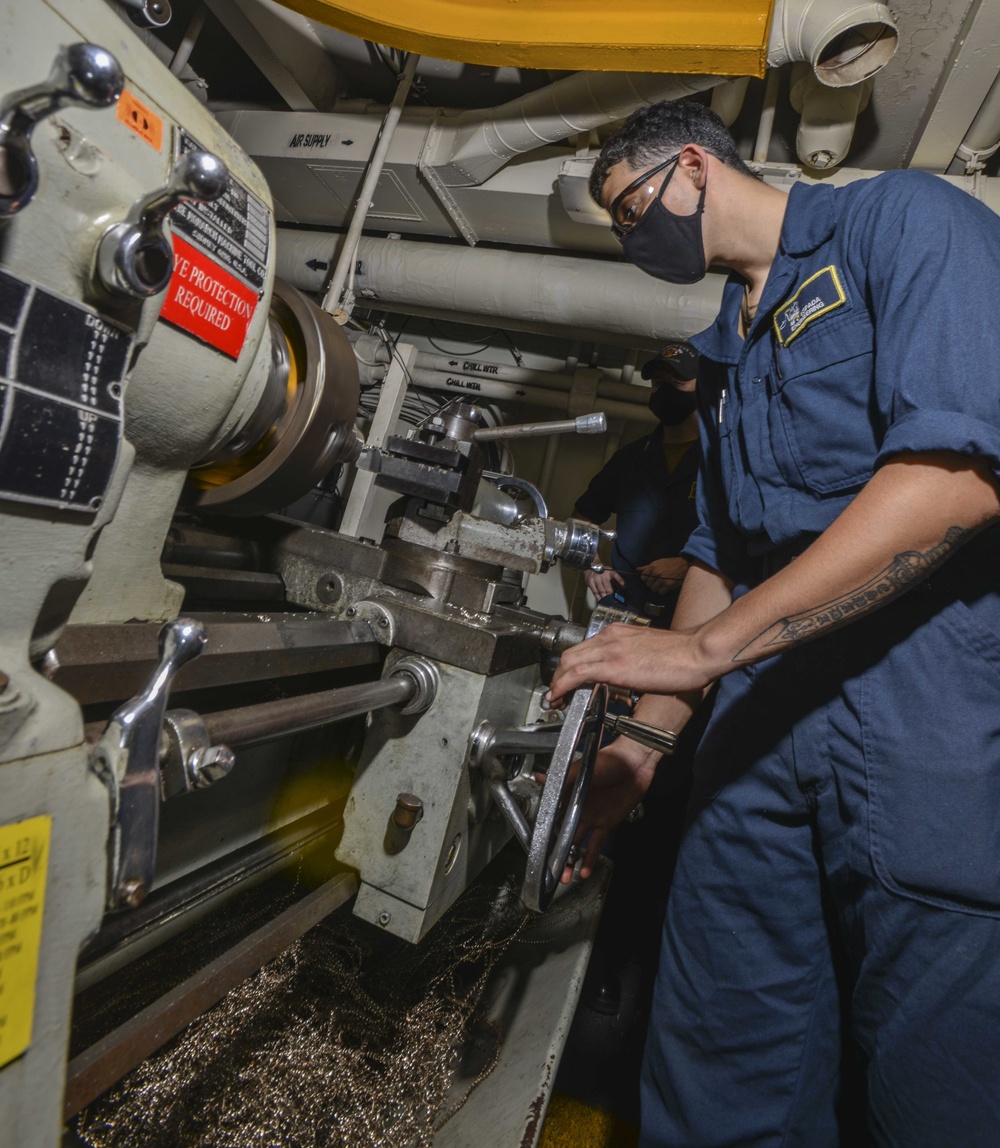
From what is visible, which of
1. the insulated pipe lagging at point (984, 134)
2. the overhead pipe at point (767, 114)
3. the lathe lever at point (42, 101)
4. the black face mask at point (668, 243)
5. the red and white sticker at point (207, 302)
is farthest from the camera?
the overhead pipe at point (767, 114)

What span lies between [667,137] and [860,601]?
924 mm

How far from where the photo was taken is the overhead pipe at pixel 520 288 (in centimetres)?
192

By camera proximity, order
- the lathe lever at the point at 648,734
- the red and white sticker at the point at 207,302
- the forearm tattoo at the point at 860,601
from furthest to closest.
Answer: the lathe lever at the point at 648,734, the forearm tattoo at the point at 860,601, the red and white sticker at the point at 207,302

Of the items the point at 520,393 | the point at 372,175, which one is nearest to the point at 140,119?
the point at 372,175

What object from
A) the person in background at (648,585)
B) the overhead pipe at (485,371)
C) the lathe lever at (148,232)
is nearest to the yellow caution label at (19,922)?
the lathe lever at (148,232)

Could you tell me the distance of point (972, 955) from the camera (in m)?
0.73

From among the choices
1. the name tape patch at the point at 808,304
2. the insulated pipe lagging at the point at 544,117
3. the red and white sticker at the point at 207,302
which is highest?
the insulated pipe lagging at the point at 544,117

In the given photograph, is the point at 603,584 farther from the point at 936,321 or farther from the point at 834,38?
the point at 936,321

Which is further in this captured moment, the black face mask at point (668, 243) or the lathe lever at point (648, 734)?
the black face mask at point (668, 243)

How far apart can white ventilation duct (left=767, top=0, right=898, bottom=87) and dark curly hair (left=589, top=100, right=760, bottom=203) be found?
460 millimetres

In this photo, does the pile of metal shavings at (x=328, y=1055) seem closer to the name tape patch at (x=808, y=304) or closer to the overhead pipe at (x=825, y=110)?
the name tape patch at (x=808, y=304)

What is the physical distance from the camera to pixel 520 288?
2094 mm

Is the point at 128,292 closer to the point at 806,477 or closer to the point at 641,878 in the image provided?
the point at 806,477

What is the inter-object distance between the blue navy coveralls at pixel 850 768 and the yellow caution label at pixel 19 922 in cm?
78
